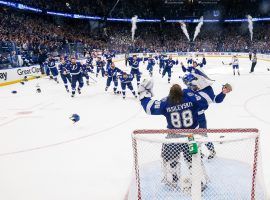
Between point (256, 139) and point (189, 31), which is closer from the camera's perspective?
point (256, 139)

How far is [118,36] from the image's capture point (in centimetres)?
4197

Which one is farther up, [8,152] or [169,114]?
[169,114]

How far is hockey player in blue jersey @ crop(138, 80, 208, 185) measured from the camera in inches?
133

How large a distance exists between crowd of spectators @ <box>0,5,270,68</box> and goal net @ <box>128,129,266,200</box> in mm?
17687

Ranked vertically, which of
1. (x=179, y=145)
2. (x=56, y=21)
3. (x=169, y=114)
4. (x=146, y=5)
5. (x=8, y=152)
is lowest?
(x=8, y=152)

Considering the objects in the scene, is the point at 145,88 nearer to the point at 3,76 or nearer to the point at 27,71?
the point at 3,76

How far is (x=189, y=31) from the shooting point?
47.6 m

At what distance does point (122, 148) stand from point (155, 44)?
39870 millimetres

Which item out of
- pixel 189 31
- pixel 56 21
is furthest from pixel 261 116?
pixel 189 31

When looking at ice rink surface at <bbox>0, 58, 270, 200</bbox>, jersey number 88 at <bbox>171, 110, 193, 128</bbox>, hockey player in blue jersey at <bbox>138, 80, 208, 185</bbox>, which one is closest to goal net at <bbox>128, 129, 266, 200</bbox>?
hockey player in blue jersey at <bbox>138, 80, 208, 185</bbox>

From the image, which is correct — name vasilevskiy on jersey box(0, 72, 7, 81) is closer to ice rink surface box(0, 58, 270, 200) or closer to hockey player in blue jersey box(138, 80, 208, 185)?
ice rink surface box(0, 58, 270, 200)

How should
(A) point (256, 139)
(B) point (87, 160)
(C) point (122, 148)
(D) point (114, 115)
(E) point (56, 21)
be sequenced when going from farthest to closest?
(E) point (56, 21)
(D) point (114, 115)
(C) point (122, 148)
(B) point (87, 160)
(A) point (256, 139)

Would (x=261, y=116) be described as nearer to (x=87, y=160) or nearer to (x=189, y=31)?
(x=87, y=160)

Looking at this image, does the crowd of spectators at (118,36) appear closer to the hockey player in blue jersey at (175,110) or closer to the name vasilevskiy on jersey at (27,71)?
the name vasilevskiy on jersey at (27,71)
